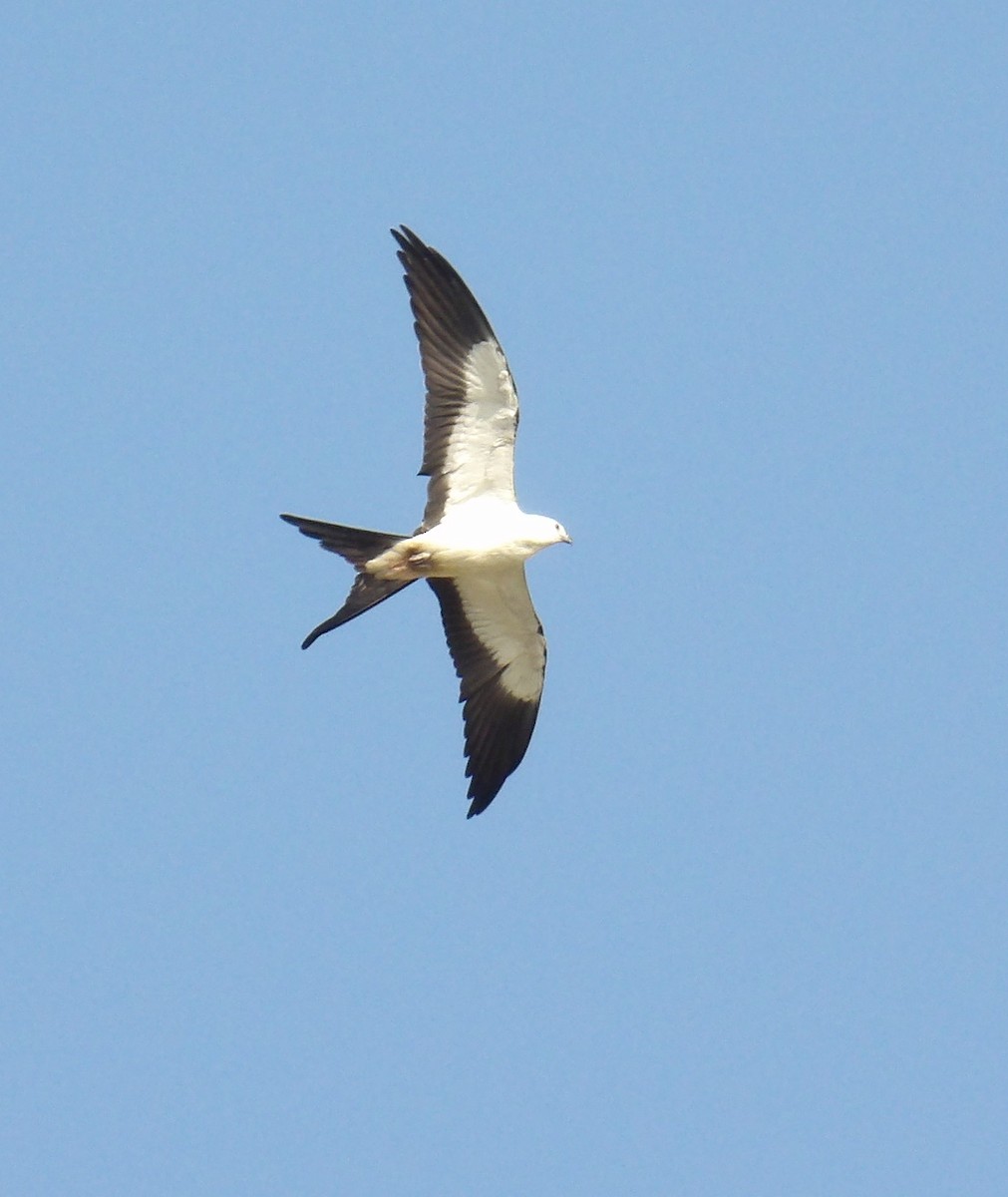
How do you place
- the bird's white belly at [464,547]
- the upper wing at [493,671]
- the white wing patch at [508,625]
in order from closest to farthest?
the bird's white belly at [464,547] → the white wing patch at [508,625] → the upper wing at [493,671]

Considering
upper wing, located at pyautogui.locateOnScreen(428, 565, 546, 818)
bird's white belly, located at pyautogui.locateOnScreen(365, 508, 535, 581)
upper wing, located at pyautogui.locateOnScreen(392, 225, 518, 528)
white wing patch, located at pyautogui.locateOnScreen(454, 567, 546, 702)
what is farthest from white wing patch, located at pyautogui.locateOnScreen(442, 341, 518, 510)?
upper wing, located at pyautogui.locateOnScreen(428, 565, 546, 818)

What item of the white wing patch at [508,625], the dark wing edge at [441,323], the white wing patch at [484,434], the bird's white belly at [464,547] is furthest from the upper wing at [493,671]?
the dark wing edge at [441,323]

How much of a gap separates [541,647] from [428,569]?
1205 millimetres

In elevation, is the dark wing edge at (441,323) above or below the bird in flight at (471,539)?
above

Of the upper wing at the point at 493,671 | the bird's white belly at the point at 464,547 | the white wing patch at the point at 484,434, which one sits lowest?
the upper wing at the point at 493,671

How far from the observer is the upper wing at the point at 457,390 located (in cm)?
1462

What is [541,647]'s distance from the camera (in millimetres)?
15953

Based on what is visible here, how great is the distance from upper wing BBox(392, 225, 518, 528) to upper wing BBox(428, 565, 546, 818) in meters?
0.89

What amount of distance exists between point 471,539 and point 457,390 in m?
1.00

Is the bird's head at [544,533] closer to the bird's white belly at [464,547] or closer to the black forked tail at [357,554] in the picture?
the bird's white belly at [464,547]

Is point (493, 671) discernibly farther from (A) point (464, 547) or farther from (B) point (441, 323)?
(B) point (441, 323)

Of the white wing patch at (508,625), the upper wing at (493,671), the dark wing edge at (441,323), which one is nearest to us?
the dark wing edge at (441,323)

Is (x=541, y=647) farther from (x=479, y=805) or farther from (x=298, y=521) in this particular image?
(x=298, y=521)

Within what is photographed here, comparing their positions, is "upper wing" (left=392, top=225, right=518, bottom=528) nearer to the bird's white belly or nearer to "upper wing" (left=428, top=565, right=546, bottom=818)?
the bird's white belly
